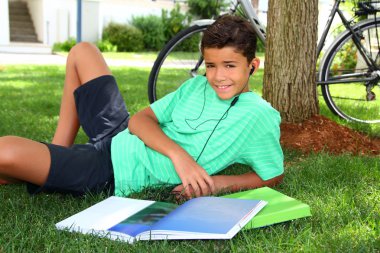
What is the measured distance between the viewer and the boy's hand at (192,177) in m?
1.99

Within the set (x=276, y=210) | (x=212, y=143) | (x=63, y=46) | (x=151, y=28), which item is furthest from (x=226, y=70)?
(x=151, y=28)

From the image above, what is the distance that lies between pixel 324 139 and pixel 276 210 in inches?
59.5

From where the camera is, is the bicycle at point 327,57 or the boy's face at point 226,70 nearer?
the boy's face at point 226,70

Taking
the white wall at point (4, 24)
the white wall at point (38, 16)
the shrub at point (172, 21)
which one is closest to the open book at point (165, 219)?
the white wall at point (4, 24)

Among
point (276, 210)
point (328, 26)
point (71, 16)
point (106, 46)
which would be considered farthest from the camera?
point (71, 16)

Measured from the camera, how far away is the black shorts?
81.7 inches

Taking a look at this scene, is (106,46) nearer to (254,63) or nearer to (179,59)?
(179,59)

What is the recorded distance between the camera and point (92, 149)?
2.25 m

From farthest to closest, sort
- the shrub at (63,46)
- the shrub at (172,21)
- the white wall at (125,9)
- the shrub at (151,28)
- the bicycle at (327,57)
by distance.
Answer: the shrub at (172,21), the white wall at (125,9), the shrub at (151,28), the shrub at (63,46), the bicycle at (327,57)

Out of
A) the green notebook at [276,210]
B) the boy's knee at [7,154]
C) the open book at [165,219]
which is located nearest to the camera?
the open book at [165,219]

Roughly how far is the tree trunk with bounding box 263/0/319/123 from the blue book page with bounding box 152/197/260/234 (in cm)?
160

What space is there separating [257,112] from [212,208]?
1.74ft

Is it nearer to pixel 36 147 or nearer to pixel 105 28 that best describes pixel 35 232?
pixel 36 147

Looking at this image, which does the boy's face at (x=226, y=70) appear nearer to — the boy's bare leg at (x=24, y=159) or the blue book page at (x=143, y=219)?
the blue book page at (x=143, y=219)
